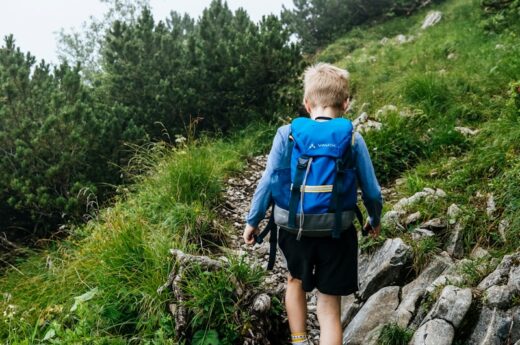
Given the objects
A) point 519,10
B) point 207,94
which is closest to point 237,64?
point 207,94

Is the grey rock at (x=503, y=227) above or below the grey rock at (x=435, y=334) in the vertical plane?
above

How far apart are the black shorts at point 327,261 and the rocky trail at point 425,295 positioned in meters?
0.56

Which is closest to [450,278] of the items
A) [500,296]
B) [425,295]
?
[425,295]

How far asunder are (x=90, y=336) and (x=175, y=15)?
28.2 meters

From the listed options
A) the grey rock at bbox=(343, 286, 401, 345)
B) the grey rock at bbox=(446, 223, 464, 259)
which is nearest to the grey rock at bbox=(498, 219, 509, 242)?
the grey rock at bbox=(446, 223, 464, 259)

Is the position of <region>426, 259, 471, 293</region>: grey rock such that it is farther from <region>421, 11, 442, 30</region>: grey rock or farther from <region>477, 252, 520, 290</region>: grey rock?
<region>421, 11, 442, 30</region>: grey rock

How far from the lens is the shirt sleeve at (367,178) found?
283 centimetres

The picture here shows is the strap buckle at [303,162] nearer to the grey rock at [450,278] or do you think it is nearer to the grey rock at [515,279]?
the grey rock at [450,278]

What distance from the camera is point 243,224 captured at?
5.54 m

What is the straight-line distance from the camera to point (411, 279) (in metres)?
3.70

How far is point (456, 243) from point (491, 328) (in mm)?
1144

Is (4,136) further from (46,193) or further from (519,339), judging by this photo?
A: (519,339)

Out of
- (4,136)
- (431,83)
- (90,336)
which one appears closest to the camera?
(90,336)

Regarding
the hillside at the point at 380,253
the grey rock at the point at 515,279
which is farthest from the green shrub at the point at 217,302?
the grey rock at the point at 515,279
